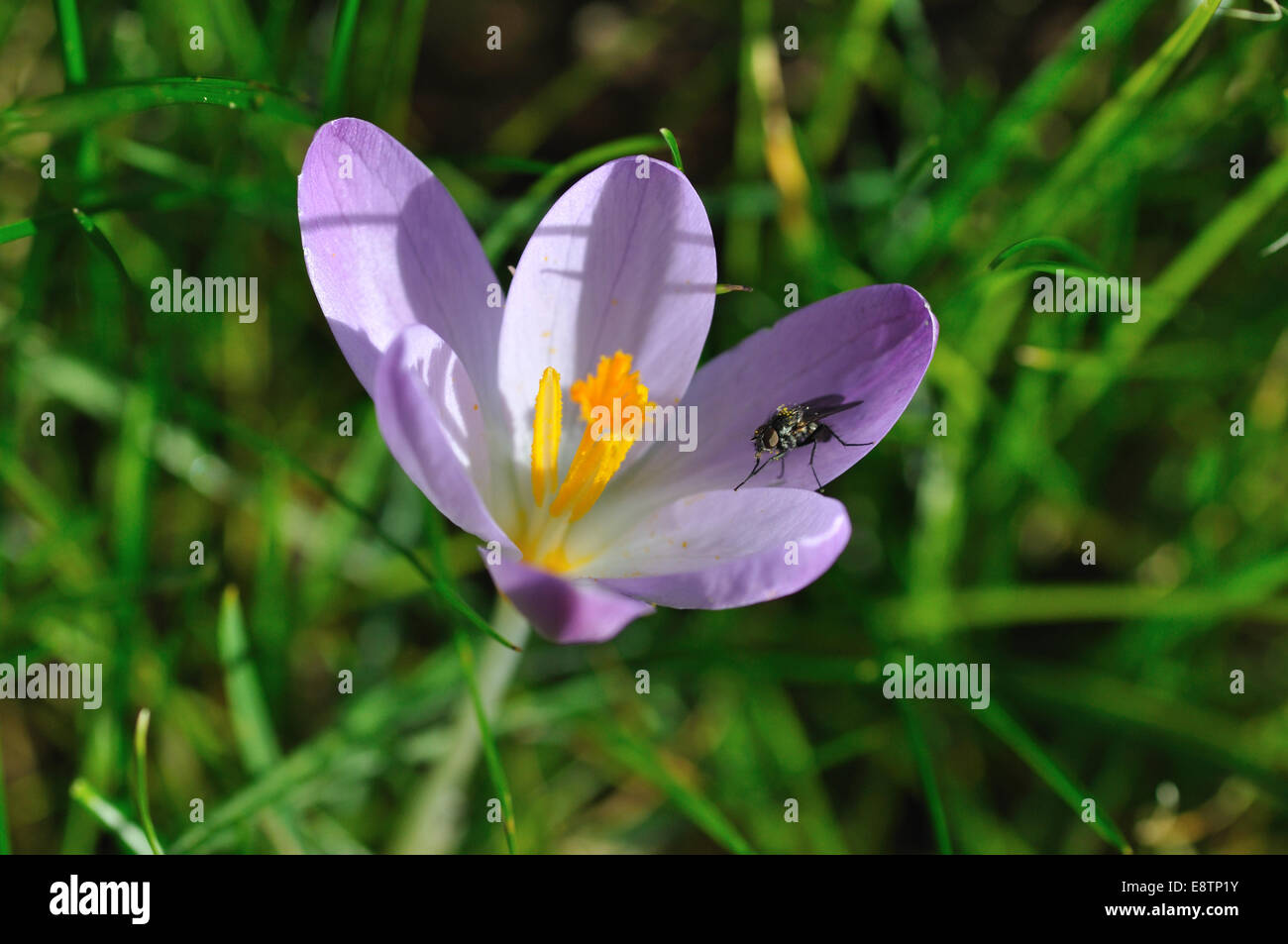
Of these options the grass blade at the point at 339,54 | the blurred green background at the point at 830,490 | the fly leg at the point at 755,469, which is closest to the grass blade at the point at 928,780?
the blurred green background at the point at 830,490

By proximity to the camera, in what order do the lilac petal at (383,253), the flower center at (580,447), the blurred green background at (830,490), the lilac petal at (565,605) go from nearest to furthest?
the lilac petal at (565,605)
the lilac petal at (383,253)
the flower center at (580,447)
the blurred green background at (830,490)

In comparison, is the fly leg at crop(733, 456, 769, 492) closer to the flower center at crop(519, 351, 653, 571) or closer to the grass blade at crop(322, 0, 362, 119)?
the flower center at crop(519, 351, 653, 571)

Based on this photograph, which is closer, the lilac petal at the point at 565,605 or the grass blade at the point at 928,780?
the lilac petal at the point at 565,605

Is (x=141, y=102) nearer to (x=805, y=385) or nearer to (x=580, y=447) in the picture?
(x=580, y=447)

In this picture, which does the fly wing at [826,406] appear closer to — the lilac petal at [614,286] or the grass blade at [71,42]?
the lilac petal at [614,286]

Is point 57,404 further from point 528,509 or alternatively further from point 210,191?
point 528,509
